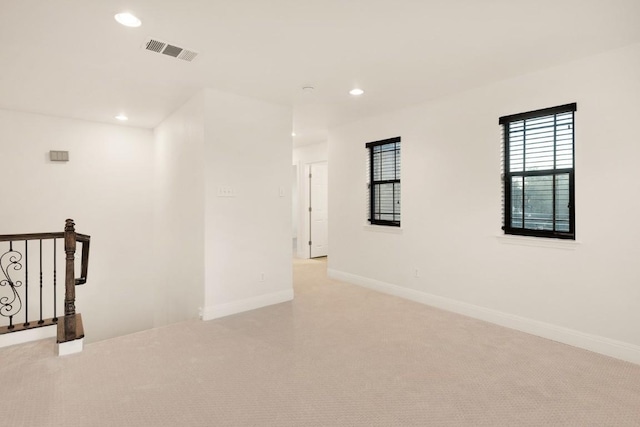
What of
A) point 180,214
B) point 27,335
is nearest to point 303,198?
point 180,214

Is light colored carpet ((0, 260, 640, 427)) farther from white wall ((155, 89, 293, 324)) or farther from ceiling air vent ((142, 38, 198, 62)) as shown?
ceiling air vent ((142, 38, 198, 62))

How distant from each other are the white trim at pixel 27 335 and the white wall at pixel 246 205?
1.40 metres

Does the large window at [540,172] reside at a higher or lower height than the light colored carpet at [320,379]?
higher

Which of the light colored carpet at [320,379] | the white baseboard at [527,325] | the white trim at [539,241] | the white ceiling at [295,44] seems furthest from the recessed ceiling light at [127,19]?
the white baseboard at [527,325]

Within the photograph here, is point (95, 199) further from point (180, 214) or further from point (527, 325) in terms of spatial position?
point (527, 325)

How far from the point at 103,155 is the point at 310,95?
11.8 ft

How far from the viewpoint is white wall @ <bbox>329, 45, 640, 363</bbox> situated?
2.81m

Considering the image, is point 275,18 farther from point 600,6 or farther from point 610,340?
point 610,340

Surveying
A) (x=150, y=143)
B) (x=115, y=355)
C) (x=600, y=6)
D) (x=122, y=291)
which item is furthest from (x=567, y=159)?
(x=122, y=291)

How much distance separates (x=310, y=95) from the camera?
394 cm

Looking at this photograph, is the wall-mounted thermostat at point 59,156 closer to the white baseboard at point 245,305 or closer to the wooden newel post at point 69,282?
the wooden newel post at point 69,282

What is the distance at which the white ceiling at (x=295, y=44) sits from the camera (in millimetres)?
2242

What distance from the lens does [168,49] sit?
9.16 feet

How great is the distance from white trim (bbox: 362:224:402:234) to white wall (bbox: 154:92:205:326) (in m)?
2.38
